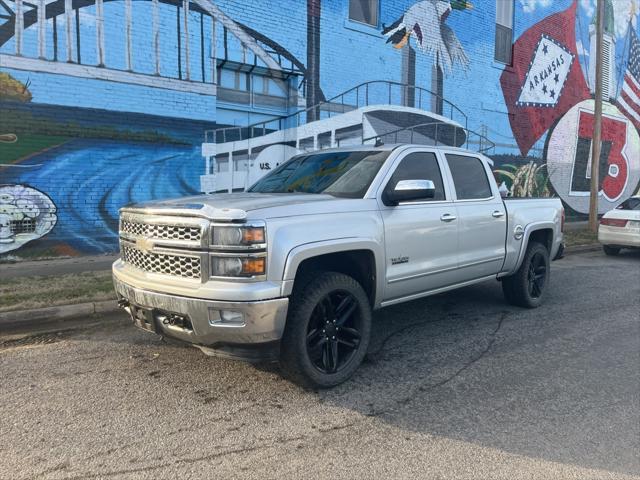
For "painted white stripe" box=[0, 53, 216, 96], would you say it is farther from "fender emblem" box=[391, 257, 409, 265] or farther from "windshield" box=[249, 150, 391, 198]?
"fender emblem" box=[391, 257, 409, 265]

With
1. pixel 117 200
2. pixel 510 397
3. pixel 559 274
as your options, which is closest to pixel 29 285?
pixel 117 200

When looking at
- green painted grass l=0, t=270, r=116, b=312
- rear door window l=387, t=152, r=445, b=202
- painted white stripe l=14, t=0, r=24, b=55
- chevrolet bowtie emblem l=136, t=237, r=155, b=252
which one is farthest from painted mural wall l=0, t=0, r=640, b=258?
rear door window l=387, t=152, r=445, b=202

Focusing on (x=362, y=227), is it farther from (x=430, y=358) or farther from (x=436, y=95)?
(x=436, y=95)

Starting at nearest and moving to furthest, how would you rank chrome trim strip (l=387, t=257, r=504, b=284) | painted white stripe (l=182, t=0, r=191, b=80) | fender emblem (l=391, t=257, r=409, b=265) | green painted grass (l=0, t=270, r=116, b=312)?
fender emblem (l=391, t=257, r=409, b=265) → chrome trim strip (l=387, t=257, r=504, b=284) → green painted grass (l=0, t=270, r=116, b=312) → painted white stripe (l=182, t=0, r=191, b=80)

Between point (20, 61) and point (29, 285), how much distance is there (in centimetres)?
414

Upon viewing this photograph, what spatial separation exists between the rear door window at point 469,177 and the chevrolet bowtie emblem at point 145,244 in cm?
310

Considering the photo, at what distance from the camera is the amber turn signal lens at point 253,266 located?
346cm

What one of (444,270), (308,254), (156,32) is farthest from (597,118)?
(308,254)

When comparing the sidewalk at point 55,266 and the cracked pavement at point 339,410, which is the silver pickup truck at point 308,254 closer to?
the cracked pavement at point 339,410

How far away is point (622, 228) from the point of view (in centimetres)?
1170

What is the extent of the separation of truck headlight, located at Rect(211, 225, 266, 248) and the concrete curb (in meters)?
3.19

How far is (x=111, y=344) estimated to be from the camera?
16.5ft

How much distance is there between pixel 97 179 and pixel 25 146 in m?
1.25

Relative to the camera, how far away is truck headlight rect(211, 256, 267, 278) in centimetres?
346
